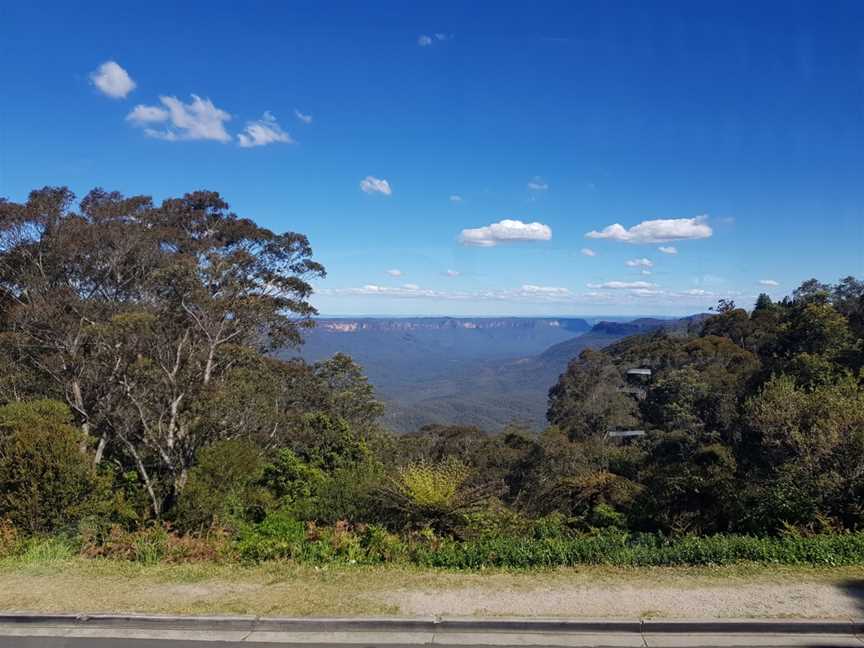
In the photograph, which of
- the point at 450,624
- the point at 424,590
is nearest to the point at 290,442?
the point at 424,590

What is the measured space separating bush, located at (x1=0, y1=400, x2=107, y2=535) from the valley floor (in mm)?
1352

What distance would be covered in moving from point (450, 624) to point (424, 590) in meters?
0.73

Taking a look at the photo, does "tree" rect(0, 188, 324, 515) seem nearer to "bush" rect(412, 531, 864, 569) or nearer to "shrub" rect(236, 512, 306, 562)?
"shrub" rect(236, 512, 306, 562)

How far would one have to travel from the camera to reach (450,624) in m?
5.26

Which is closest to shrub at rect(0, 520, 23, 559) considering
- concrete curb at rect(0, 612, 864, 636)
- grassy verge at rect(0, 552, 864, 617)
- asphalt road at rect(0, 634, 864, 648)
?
grassy verge at rect(0, 552, 864, 617)

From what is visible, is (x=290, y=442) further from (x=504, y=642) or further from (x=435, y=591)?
(x=504, y=642)

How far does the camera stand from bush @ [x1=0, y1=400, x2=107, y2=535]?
794 cm

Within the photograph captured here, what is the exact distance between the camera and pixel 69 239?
18922 mm

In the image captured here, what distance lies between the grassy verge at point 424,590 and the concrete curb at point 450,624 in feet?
0.46

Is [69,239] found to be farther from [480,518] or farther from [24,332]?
[480,518]

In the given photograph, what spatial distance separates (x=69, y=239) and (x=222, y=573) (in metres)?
16.3

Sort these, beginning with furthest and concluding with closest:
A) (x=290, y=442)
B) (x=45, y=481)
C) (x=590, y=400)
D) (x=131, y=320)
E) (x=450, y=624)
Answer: (x=590, y=400) < (x=290, y=442) < (x=131, y=320) < (x=45, y=481) < (x=450, y=624)

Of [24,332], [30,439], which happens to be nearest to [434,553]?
[30,439]

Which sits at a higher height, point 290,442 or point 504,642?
point 504,642
